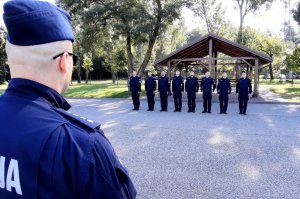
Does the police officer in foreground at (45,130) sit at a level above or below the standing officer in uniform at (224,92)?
above

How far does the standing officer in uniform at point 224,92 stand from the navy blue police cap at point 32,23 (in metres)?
12.7

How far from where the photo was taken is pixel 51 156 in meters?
1.15

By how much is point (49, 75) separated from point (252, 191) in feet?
14.1

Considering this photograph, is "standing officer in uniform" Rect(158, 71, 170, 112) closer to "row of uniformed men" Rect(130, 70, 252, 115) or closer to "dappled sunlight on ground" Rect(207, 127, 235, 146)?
"row of uniformed men" Rect(130, 70, 252, 115)

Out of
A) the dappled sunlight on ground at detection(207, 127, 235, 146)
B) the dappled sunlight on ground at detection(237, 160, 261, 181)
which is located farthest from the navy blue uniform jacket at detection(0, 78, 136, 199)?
the dappled sunlight on ground at detection(207, 127, 235, 146)

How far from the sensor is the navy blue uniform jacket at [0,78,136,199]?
3.80 feet

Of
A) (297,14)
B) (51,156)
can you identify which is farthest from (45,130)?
(297,14)

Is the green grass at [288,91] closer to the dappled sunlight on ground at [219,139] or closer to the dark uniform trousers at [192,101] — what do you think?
the dark uniform trousers at [192,101]

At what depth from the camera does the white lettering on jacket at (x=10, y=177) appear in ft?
3.94

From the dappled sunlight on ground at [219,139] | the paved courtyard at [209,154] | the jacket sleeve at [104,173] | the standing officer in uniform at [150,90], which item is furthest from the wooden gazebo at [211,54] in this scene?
the jacket sleeve at [104,173]

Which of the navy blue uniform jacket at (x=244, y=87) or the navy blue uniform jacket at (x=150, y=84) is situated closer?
the navy blue uniform jacket at (x=244, y=87)

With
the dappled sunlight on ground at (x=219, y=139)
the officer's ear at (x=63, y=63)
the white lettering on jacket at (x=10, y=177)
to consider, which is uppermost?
the officer's ear at (x=63, y=63)

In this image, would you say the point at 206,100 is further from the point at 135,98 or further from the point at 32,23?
the point at 32,23

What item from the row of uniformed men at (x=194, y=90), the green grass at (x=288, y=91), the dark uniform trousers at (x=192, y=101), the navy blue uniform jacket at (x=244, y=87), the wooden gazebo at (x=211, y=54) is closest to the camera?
the navy blue uniform jacket at (x=244, y=87)
